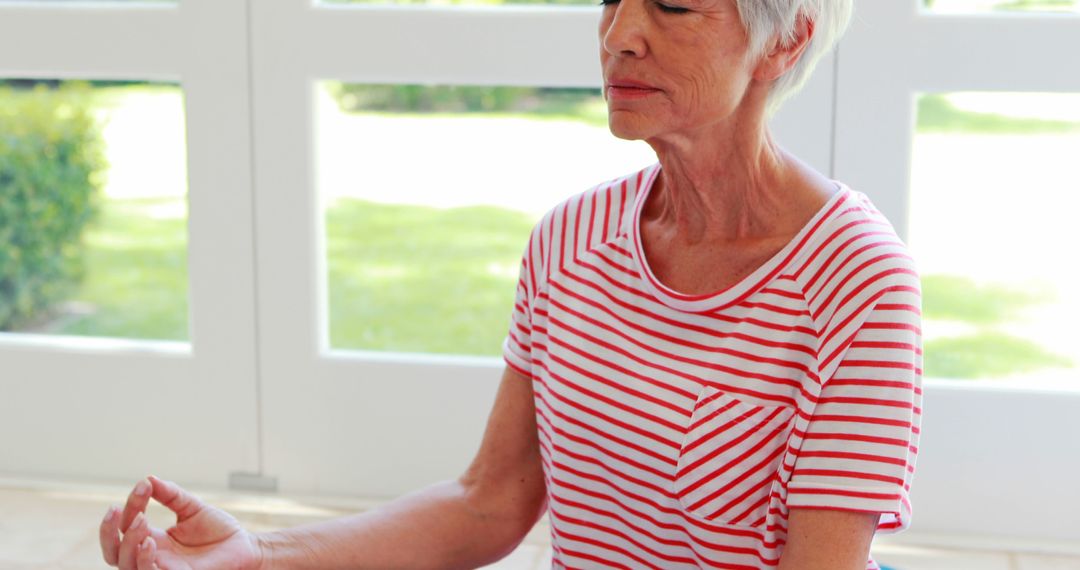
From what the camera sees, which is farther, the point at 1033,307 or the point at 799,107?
the point at 1033,307

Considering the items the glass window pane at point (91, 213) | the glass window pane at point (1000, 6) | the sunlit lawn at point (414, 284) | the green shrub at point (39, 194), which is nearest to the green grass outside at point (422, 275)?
the sunlit lawn at point (414, 284)

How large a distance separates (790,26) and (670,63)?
120 mm

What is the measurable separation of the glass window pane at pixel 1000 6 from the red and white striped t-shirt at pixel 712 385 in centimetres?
104

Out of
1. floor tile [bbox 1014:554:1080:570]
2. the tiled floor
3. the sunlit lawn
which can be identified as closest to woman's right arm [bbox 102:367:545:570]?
the tiled floor

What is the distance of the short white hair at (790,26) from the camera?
4.33ft

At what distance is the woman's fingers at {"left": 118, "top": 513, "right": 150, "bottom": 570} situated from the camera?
4.27 ft

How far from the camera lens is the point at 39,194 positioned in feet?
13.7

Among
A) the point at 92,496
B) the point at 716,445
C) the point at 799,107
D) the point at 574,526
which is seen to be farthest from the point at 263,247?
the point at 716,445

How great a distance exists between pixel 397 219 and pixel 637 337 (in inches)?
147

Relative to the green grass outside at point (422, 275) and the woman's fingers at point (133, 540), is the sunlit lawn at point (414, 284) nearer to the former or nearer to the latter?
the green grass outside at point (422, 275)

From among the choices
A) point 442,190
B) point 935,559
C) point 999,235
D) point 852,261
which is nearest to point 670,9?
point 852,261

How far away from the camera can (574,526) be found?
4.83 ft

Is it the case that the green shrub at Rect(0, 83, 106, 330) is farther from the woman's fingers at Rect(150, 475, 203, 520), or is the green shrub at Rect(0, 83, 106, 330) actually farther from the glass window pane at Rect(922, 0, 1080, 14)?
the woman's fingers at Rect(150, 475, 203, 520)

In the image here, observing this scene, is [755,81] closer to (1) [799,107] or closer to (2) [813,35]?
(2) [813,35]
